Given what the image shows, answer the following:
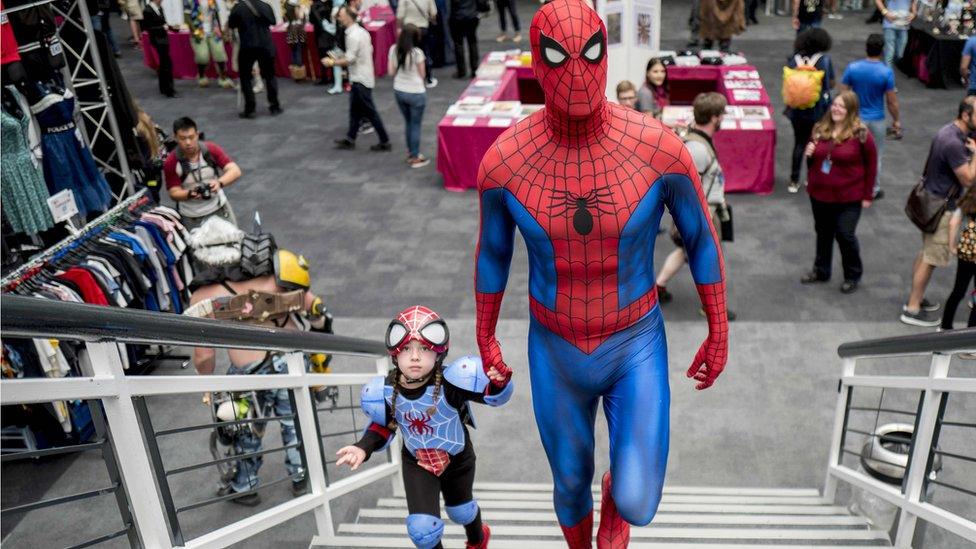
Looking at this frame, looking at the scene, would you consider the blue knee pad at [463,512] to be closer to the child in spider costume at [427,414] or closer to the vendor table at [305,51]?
the child in spider costume at [427,414]

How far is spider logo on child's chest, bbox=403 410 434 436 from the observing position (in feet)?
10.5

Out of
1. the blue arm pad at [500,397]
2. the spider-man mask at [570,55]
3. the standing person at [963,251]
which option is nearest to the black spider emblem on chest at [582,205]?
the spider-man mask at [570,55]

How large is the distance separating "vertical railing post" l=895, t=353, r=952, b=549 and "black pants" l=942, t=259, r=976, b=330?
2700 mm

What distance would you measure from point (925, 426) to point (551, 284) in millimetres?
1663

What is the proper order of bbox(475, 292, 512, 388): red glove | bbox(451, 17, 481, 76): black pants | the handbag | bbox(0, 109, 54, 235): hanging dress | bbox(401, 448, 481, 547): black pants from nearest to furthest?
bbox(475, 292, 512, 388): red glove → bbox(401, 448, 481, 547): black pants → bbox(0, 109, 54, 235): hanging dress → the handbag → bbox(451, 17, 481, 76): black pants

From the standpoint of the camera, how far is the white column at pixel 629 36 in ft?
30.9

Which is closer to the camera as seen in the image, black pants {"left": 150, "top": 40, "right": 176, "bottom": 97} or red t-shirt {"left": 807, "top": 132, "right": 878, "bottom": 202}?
red t-shirt {"left": 807, "top": 132, "right": 878, "bottom": 202}

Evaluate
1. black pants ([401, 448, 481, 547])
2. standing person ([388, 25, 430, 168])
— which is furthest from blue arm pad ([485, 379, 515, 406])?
standing person ([388, 25, 430, 168])

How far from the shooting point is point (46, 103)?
19.5 feet

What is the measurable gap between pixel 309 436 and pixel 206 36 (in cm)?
1126

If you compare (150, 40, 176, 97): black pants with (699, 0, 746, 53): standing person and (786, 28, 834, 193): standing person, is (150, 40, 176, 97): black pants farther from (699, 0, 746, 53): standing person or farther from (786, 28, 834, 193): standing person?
(786, 28, 834, 193): standing person

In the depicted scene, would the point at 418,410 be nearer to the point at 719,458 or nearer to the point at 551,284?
the point at 551,284

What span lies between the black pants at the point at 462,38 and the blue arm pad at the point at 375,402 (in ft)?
35.2

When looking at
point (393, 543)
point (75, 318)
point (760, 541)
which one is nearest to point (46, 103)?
point (393, 543)
